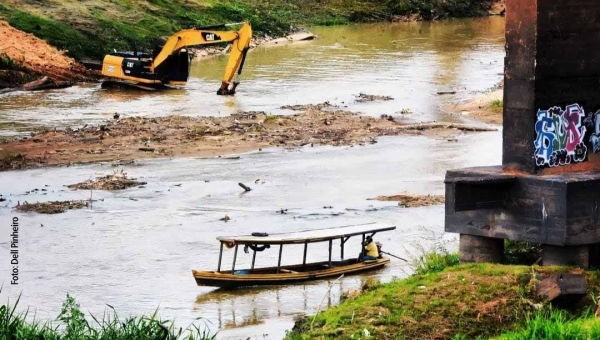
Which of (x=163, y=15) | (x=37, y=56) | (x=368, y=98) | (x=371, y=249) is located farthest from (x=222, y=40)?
(x=371, y=249)

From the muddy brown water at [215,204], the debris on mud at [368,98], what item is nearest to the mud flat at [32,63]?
the muddy brown water at [215,204]

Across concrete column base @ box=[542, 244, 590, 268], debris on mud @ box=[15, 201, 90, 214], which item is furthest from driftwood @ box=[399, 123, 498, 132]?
concrete column base @ box=[542, 244, 590, 268]

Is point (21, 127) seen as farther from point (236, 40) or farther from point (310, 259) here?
point (310, 259)

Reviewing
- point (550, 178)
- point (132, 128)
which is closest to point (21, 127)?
point (132, 128)

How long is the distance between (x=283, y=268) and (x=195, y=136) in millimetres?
13854

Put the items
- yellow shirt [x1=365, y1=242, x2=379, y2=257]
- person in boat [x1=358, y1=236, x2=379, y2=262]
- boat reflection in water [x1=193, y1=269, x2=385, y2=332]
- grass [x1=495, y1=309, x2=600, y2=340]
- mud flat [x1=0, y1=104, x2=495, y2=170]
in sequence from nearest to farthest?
1. grass [x1=495, y1=309, x2=600, y2=340]
2. boat reflection in water [x1=193, y1=269, x2=385, y2=332]
3. person in boat [x1=358, y1=236, x2=379, y2=262]
4. yellow shirt [x1=365, y1=242, x2=379, y2=257]
5. mud flat [x1=0, y1=104, x2=495, y2=170]

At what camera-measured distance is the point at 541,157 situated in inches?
601

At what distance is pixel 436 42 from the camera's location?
60.6m

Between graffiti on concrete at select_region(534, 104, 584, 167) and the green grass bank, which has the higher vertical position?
graffiti on concrete at select_region(534, 104, 584, 167)

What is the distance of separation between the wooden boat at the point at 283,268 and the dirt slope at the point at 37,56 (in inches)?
1014

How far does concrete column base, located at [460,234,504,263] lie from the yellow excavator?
81.3 feet

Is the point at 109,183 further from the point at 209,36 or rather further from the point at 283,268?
the point at 209,36

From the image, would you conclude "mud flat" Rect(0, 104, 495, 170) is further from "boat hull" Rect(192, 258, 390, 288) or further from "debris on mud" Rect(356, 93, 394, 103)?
"boat hull" Rect(192, 258, 390, 288)

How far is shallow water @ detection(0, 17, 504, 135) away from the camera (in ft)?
119
